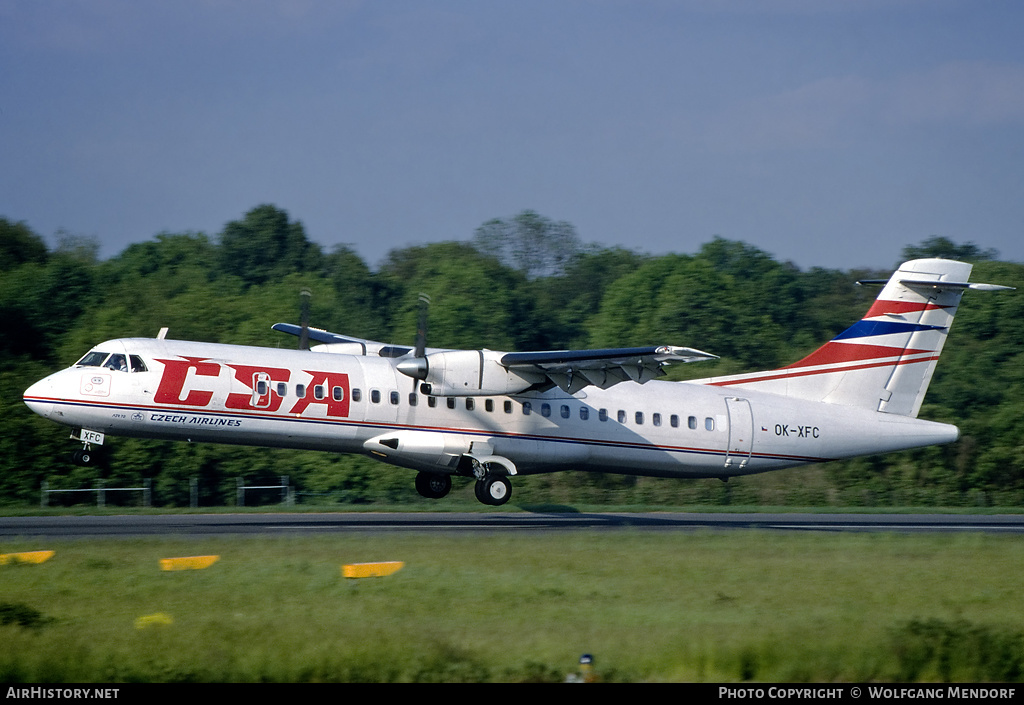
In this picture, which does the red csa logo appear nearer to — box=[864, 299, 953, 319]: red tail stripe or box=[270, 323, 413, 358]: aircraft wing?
box=[270, 323, 413, 358]: aircraft wing

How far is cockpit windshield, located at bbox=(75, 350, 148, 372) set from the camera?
19250mm

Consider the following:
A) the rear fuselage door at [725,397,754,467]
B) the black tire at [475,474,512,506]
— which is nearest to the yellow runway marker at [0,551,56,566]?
the black tire at [475,474,512,506]

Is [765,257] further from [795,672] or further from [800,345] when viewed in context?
[795,672]

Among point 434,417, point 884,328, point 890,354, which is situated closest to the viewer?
point 434,417

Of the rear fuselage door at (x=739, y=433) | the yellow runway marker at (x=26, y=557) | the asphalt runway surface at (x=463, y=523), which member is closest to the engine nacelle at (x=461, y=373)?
the asphalt runway surface at (x=463, y=523)

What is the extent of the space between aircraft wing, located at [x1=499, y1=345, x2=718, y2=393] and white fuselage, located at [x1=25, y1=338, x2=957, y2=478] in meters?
1.15

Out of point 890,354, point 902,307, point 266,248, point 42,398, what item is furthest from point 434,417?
point 266,248

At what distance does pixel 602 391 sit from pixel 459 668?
1418cm

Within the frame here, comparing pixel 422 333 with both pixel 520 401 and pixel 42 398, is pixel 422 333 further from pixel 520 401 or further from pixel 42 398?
pixel 42 398

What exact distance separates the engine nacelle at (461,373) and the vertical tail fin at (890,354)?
6.19 metres

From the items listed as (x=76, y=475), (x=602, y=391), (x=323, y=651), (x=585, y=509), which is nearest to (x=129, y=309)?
(x=76, y=475)

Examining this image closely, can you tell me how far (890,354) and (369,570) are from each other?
1497 cm

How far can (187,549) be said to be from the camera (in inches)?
611

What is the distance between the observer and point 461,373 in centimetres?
2023
